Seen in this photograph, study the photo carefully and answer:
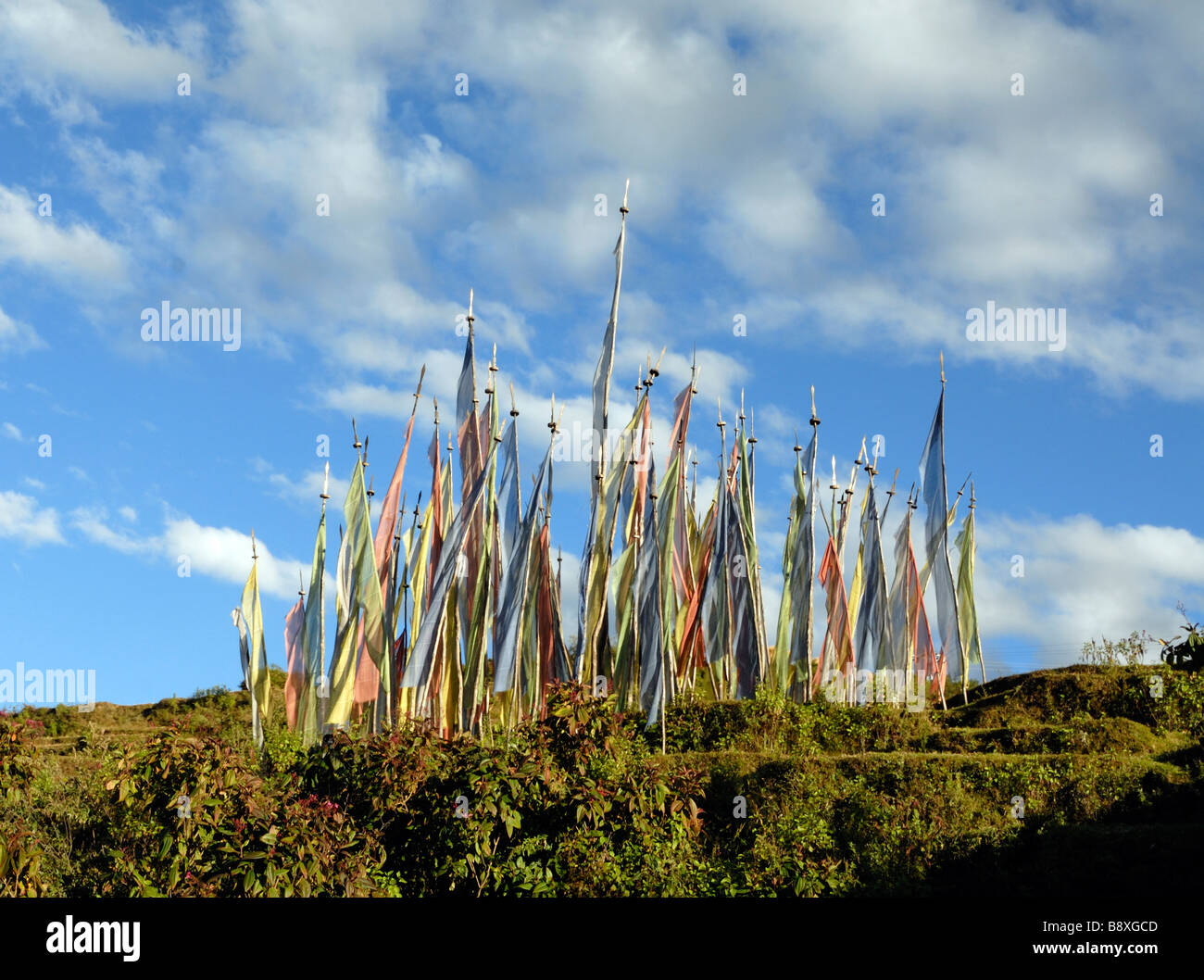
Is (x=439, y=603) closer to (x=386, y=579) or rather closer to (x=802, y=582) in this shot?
(x=386, y=579)

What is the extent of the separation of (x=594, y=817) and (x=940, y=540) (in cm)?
908

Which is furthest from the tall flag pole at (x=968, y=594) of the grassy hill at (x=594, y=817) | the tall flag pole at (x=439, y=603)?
the tall flag pole at (x=439, y=603)

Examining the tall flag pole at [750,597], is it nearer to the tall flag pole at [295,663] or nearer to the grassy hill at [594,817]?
the grassy hill at [594,817]

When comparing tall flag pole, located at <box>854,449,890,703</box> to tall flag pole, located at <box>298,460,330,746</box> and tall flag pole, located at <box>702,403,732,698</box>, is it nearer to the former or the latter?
tall flag pole, located at <box>702,403,732,698</box>

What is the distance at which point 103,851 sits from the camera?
10.6m

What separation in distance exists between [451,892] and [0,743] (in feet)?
19.4

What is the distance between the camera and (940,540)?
16062 millimetres

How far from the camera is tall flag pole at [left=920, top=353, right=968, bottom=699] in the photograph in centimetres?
1609

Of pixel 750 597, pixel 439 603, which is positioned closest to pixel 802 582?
pixel 750 597

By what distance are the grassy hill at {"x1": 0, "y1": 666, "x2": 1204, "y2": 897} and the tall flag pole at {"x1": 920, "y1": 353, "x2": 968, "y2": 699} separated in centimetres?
315

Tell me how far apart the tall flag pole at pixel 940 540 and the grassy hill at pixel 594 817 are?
3.15 metres

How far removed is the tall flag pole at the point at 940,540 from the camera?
52.8ft

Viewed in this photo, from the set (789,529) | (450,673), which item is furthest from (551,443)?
(789,529)
